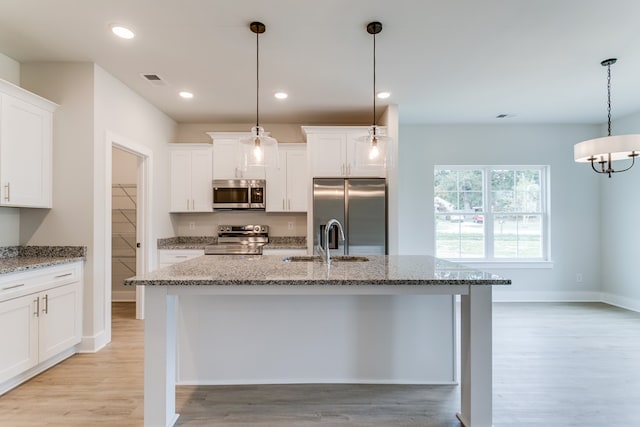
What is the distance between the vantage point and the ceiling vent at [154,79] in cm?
327

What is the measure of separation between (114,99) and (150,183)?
105cm

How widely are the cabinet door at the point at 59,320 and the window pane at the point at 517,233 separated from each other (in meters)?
5.31

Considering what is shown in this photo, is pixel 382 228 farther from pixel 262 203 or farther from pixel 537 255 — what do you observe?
pixel 537 255

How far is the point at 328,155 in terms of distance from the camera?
13.8ft

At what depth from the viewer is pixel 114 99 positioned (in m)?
3.33

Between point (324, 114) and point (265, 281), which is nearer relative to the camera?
point (265, 281)

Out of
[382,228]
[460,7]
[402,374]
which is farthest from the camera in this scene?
[382,228]

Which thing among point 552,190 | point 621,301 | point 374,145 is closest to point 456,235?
point 552,190

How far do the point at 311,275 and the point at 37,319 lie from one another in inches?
87.2

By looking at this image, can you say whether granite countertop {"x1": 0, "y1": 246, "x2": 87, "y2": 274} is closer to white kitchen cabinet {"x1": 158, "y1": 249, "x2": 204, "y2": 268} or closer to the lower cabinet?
the lower cabinet

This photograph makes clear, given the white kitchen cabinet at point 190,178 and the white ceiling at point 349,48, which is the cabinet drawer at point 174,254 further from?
the white ceiling at point 349,48

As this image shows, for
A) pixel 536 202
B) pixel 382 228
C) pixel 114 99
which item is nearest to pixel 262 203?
pixel 382 228

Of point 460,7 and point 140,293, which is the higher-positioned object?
point 460,7

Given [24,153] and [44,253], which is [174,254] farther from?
[24,153]
